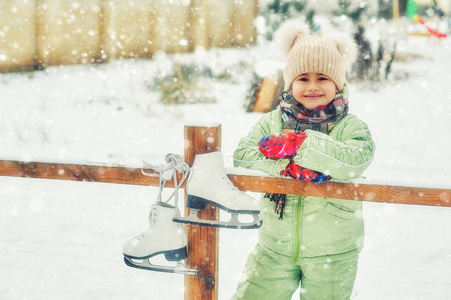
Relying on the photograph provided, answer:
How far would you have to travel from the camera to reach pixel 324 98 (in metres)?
1.87

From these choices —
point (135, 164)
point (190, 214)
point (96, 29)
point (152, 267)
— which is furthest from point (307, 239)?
point (96, 29)

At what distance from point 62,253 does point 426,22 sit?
56.6 ft

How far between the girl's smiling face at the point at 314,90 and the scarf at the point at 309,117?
0.02 meters

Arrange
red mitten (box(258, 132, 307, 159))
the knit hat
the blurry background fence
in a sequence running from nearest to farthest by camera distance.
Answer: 1. red mitten (box(258, 132, 307, 159))
2. the knit hat
3. the blurry background fence

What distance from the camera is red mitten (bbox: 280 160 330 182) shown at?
1.56 metres

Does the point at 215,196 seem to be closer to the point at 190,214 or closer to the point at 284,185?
the point at 190,214

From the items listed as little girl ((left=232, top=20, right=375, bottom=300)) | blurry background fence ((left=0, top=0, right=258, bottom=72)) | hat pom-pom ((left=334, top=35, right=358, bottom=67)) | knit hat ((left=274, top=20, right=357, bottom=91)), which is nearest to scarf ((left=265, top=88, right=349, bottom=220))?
little girl ((left=232, top=20, right=375, bottom=300))

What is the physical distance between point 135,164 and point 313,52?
884 mm

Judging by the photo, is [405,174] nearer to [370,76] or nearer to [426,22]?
[370,76]

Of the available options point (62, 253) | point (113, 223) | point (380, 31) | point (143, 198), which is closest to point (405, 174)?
point (143, 198)

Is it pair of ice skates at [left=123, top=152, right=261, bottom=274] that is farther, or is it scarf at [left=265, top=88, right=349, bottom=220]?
scarf at [left=265, top=88, right=349, bottom=220]

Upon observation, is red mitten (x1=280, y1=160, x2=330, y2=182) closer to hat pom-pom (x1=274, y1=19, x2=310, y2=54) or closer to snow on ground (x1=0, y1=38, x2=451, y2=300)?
snow on ground (x1=0, y1=38, x2=451, y2=300)

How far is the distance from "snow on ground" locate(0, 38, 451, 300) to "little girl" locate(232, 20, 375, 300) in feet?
0.98

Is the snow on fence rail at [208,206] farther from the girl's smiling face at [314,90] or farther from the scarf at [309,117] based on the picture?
the girl's smiling face at [314,90]
